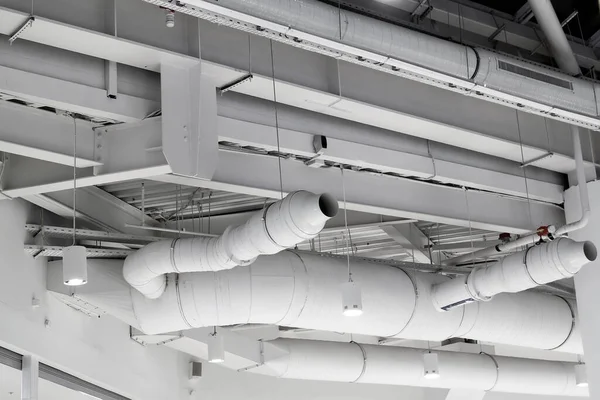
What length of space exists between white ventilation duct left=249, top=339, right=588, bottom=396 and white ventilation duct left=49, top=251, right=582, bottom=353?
6.57ft

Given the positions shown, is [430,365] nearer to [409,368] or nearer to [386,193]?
[409,368]

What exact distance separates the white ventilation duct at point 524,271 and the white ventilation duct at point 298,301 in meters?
0.48

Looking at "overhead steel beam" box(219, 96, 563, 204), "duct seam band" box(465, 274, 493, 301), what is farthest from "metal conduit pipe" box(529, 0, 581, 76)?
"duct seam band" box(465, 274, 493, 301)

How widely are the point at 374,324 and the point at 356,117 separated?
2.38 m

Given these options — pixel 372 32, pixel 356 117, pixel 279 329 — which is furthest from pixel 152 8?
pixel 279 329

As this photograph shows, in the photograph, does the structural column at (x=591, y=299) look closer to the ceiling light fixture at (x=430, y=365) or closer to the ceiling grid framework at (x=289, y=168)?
the ceiling grid framework at (x=289, y=168)

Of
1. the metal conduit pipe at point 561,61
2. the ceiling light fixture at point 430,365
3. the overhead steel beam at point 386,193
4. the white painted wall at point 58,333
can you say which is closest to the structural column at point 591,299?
the metal conduit pipe at point 561,61

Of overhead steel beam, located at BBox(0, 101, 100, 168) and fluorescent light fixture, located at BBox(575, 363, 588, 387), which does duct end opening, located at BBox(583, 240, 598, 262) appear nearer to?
overhead steel beam, located at BBox(0, 101, 100, 168)

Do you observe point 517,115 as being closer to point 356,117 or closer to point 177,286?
point 356,117

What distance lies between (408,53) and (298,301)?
2.99m

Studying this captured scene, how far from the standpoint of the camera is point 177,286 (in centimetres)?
818

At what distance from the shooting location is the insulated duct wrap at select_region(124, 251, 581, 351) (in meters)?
8.04

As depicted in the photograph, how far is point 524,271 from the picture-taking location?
24.6ft

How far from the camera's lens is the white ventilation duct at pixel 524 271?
23.4 ft
